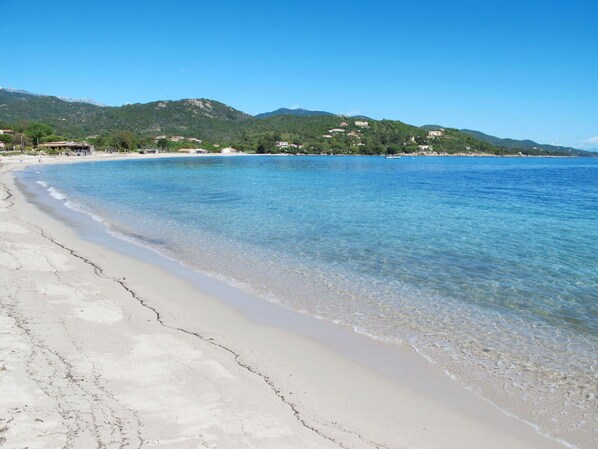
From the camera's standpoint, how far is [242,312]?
845 cm

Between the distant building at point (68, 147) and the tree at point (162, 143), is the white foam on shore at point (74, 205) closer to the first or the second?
the distant building at point (68, 147)

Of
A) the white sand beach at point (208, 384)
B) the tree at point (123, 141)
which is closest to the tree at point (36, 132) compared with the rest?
the tree at point (123, 141)

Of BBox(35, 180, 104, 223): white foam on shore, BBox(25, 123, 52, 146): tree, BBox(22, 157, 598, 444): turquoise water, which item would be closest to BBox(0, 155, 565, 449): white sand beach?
BBox(22, 157, 598, 444): turquoise water

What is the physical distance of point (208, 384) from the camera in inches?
209

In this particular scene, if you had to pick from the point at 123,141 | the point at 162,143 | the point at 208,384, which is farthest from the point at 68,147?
the point at 208,384

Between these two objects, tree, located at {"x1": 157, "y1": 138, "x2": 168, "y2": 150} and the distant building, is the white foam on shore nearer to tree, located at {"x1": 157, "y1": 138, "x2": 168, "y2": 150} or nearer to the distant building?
the distant building

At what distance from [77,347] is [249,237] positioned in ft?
33.6

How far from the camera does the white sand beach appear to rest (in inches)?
170

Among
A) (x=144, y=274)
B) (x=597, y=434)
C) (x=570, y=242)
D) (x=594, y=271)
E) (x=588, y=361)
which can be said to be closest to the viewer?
(x=597, y=434)

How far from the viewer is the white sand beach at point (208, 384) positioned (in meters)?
4.32

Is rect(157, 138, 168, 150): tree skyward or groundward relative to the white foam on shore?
skyward

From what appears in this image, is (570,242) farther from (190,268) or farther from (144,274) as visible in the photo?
(144,274)

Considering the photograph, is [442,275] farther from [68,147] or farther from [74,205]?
[68,147]

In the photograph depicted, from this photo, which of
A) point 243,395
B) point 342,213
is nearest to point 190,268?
point 243,395
